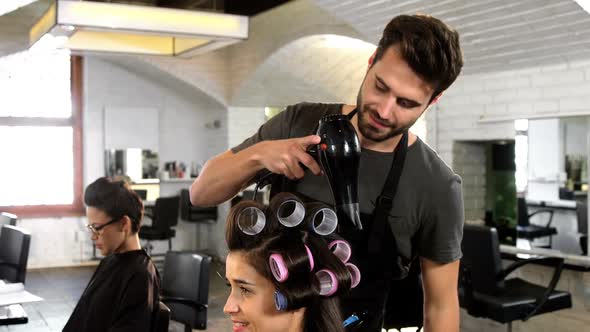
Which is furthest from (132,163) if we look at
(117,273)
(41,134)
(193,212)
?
(117,273)

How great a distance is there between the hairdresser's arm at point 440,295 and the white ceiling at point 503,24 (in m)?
2.67

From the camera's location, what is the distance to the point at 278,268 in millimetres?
1227

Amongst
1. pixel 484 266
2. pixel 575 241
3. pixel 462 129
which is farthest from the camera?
pixel 462 129

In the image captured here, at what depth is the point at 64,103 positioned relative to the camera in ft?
27.6

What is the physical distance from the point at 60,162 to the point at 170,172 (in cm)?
133

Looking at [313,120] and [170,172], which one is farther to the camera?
[170,172]

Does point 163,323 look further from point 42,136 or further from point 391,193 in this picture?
point 42,136

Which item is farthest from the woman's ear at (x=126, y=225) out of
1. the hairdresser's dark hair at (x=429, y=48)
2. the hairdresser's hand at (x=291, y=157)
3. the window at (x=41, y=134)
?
the window at (x=41, y=134)

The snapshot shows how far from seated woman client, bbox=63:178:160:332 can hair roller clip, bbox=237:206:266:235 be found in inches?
53.7

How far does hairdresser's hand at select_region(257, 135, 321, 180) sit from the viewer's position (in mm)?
1265

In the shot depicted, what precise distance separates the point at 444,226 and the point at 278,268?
1.55 feet

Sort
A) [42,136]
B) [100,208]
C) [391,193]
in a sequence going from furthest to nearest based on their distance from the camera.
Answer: [42,136]
[100,208]
[391,193]

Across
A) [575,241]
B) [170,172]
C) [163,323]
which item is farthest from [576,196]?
[170,172]

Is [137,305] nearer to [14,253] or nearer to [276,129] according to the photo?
[276,129]
